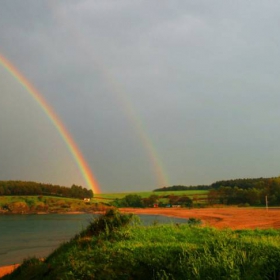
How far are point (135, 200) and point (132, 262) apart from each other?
337 feet

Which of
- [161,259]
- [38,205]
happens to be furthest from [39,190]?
[161,259]

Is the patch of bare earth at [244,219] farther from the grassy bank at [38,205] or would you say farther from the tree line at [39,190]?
the tree line at [39,190]

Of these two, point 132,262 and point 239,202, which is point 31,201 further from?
point 132,262

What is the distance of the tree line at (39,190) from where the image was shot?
111000 mm

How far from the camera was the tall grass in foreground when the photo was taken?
7.80m

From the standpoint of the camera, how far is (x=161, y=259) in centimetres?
868

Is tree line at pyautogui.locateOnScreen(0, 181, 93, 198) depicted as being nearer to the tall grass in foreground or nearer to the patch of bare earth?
the patch of bare earth

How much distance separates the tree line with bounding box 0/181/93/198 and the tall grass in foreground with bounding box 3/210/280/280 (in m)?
104

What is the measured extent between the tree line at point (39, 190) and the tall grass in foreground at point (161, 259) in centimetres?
10436

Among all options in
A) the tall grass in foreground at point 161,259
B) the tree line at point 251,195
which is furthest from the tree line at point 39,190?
the tall grass in foreground at point 161,259

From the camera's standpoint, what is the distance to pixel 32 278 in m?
10.3

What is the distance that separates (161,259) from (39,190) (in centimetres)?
11126

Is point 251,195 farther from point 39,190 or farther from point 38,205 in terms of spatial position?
point 39,190

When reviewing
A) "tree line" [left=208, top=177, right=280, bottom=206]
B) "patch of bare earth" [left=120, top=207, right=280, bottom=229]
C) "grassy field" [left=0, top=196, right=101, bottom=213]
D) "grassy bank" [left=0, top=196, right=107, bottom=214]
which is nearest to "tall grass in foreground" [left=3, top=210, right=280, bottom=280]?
"patch of bare earth" [left=120, top=207, right=280, bottom=229]
